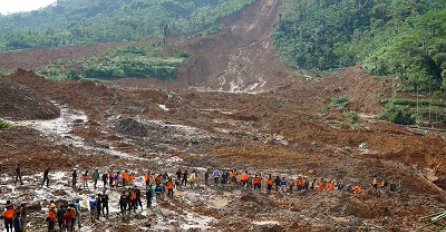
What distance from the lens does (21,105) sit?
37.4 metres

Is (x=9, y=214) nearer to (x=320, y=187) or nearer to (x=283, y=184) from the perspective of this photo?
(x=283, y=184)

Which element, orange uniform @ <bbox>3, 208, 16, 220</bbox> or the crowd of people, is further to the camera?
the crowd of people

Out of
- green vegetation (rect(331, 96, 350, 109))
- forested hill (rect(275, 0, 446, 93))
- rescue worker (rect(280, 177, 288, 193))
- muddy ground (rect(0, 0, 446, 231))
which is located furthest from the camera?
green vegetation (rect(331, 96, 350, 109))

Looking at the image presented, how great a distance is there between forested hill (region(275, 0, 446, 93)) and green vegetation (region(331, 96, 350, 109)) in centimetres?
558

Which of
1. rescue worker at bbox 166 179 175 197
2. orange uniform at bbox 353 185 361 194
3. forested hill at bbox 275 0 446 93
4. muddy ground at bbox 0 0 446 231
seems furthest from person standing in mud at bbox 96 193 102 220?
forested hill at bbox 275 0 446 93

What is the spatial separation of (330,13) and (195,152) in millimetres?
57679

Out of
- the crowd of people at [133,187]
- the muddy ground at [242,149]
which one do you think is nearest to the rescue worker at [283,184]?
the crowd of people at [133,187]

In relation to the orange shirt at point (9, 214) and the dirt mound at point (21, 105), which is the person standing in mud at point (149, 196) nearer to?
the orange shirt at point (9, 214)

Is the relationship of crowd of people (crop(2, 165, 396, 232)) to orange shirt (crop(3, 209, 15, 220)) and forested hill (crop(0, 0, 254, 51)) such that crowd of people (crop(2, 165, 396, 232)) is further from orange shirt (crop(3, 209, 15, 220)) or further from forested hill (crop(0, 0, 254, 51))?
forested hill (crop(0, 0, 254, 51))

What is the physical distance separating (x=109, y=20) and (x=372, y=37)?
6306 cm

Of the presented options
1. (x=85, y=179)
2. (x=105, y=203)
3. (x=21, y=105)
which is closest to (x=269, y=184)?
(x=105, y=203)

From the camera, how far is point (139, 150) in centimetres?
3147

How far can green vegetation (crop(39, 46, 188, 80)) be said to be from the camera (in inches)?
2485

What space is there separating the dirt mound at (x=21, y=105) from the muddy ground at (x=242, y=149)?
0.96ft
